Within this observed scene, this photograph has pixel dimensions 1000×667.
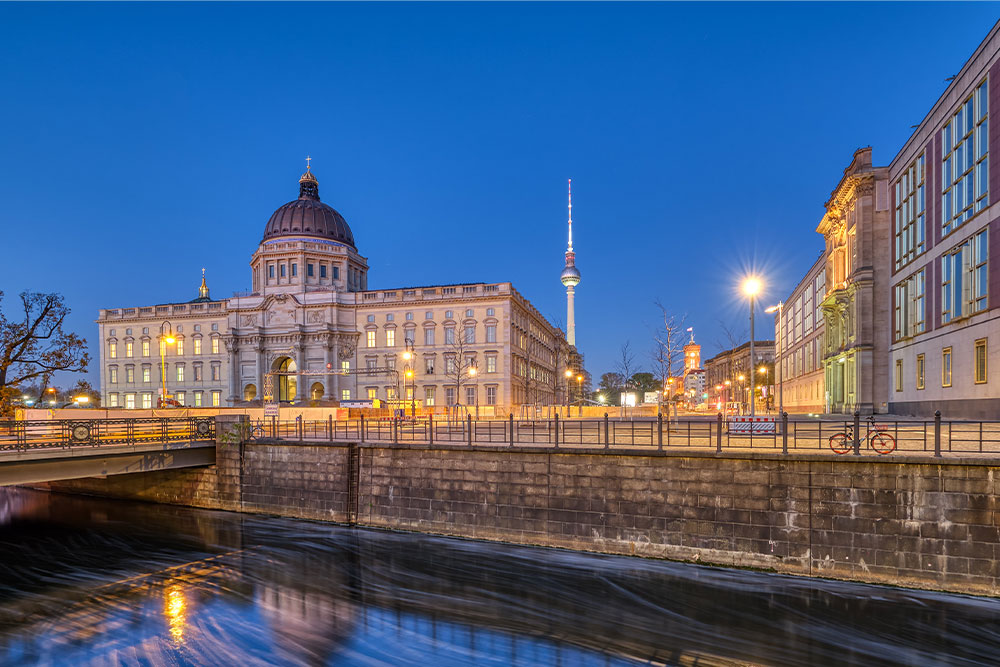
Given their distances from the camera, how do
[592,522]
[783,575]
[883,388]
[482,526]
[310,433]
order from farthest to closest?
1. [883,388]
2. [310,433]
3. [482,526]
4. [592,522]
5. [783,575]

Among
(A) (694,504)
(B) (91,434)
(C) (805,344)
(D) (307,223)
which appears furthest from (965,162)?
(D) (307,223)

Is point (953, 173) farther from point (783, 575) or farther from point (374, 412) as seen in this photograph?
point (374, 412)

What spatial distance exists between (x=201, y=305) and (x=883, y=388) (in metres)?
89.9

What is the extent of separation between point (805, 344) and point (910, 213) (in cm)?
3945

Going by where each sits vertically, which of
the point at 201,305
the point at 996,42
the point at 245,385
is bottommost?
the point at 245,385

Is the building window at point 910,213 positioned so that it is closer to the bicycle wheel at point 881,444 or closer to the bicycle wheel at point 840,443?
the bicycle wheel at point 881,444

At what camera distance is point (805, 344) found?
72312 mm

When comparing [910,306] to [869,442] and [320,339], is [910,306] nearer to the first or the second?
[869,442]

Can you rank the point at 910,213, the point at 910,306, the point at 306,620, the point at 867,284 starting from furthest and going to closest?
the point at 867,284
the point at 910,213
the point at 910,306
the point at 306,620

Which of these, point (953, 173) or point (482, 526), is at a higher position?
point (953, 173)

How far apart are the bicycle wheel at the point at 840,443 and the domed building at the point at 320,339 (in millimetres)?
56313

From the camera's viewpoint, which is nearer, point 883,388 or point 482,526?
point 482,526

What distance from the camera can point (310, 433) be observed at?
92.7 feet

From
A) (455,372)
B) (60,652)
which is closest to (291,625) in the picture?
(60,652)
